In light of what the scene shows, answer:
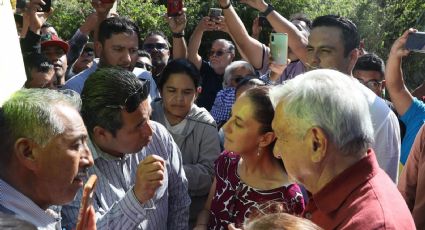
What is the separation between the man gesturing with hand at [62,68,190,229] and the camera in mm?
2574

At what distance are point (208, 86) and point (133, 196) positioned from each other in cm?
→ 354

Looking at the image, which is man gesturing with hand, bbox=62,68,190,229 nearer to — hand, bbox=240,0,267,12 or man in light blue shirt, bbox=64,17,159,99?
man in light blue shirt, bbox=64,17,159,99

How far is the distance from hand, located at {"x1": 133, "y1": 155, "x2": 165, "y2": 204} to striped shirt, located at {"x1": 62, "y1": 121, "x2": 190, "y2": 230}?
4 centimetres

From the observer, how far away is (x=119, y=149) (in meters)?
2.75

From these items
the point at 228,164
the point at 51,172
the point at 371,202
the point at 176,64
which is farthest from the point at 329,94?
the point at 176,64

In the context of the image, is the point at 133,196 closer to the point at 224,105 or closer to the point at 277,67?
the point at 277,67

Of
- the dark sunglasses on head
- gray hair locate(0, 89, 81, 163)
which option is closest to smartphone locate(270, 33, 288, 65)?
gray hair locate(0, 89, 81, 163)

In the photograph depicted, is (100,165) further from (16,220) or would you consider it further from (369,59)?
(369,59)

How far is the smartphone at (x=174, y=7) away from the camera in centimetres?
530

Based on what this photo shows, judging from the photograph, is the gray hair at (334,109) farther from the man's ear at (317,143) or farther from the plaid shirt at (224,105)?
the plaid shirt at (224,105)

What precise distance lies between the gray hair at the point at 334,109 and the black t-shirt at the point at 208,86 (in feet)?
12.9

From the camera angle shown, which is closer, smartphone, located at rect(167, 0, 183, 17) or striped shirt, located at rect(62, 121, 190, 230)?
striped shirt, located at rect(62, 121, 190, 230)

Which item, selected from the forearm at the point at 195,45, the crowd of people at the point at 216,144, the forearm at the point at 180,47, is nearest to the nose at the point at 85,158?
the crowd of people at the point at 216,144

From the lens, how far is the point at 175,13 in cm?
538
